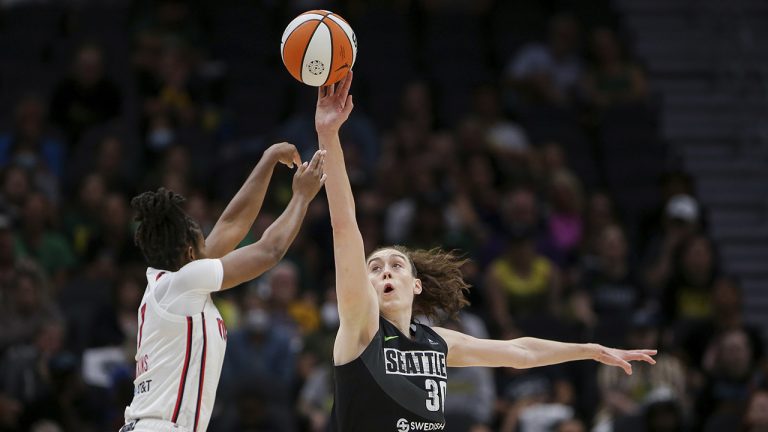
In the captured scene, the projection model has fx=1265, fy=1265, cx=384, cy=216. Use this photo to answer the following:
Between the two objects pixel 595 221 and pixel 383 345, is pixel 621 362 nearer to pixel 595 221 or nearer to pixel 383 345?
pixel 383 345

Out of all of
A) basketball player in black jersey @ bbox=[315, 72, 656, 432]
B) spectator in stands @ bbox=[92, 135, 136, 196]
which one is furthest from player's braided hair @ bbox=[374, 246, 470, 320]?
spectator in stands @ bbox=[92, 135, 136, 196]

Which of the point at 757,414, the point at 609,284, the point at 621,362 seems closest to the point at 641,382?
the point at 757,414

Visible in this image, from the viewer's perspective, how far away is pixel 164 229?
19.7 feet

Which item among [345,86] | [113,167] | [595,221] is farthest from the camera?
[595,221]

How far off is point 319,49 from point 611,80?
9909 mm

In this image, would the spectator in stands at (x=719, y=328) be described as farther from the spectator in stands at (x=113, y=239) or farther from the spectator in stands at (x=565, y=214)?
the spectator in stands at (x=113, y=239)

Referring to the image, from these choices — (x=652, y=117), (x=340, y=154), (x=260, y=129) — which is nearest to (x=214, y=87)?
(x=260, y=129)

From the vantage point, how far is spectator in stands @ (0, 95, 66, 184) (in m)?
13.6

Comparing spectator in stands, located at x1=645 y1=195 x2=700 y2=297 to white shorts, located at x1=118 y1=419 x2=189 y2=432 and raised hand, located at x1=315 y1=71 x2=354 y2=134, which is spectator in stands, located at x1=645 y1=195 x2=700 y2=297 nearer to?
raised hand, located at x1=315 y1=71 x2=354 y2=134

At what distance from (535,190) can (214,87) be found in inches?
169

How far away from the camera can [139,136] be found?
14.3m

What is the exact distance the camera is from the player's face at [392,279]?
6566 millimetres

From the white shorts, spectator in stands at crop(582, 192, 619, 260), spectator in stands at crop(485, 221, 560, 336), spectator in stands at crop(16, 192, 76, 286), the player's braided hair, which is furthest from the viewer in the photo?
spectator in stands at crop(582, 192, 619, 260)

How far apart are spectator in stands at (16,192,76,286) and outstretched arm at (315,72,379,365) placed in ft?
23.0
